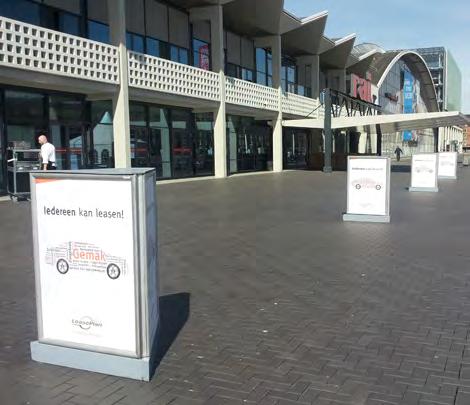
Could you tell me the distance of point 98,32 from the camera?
20781mm

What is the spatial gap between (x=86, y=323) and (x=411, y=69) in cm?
8504

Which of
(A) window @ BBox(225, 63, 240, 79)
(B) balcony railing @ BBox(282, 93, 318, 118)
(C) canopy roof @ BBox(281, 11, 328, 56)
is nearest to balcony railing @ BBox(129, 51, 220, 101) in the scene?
(A) window @ BBox(225, 63, 240, 79)

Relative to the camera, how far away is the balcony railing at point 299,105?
34188 millimetres

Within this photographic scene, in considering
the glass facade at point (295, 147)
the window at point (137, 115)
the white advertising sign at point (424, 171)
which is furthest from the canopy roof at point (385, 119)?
the window at point (137, 115)

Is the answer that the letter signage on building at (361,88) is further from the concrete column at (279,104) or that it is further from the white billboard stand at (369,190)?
the white billboard stand at (369,190)

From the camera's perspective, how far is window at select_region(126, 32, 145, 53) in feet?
73.3

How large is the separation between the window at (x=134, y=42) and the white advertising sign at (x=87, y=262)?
19.8 m

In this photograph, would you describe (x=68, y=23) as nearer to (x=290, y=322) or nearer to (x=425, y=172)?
(x=425, y=172)

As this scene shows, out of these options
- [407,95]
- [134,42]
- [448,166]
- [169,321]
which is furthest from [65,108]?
[407,95]

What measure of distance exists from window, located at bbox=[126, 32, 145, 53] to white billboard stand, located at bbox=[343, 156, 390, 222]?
1421 centimetres

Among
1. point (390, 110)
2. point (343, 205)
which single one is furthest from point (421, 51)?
point (343, 205)

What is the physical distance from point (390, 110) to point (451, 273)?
68283mm

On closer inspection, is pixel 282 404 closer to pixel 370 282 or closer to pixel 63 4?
pixel 370 282

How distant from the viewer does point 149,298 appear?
3686 mm
